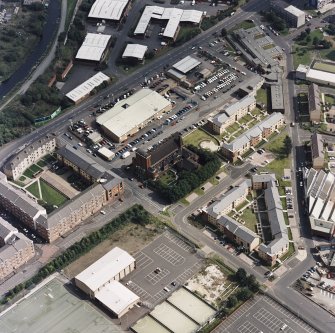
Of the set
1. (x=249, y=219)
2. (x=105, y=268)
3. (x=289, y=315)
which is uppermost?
(x=249, y=219)

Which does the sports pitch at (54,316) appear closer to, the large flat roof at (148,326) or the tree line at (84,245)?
the tree line at (84,245)

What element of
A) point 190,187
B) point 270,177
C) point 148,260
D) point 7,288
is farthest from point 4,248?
point 270,177

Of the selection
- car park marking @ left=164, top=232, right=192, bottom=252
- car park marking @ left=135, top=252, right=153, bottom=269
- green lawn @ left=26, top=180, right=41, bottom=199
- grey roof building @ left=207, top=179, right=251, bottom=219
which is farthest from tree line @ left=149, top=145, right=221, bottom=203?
green lawn @ left=26, top=180, right=41, bottom=199

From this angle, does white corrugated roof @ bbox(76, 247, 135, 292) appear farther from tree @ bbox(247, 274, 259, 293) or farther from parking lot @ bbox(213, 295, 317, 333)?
tree @ bbox(247, 274, 259, 293)

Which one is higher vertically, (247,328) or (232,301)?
(232,301)

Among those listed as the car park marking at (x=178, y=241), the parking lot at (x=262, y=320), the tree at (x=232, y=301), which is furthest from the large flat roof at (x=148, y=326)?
the car park marking at (x=178, y=241)

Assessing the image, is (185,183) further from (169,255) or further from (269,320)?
(269,320)

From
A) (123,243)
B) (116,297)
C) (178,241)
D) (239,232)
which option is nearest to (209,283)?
(239,232)

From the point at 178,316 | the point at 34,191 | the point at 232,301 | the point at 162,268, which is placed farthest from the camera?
the point at 34,191
